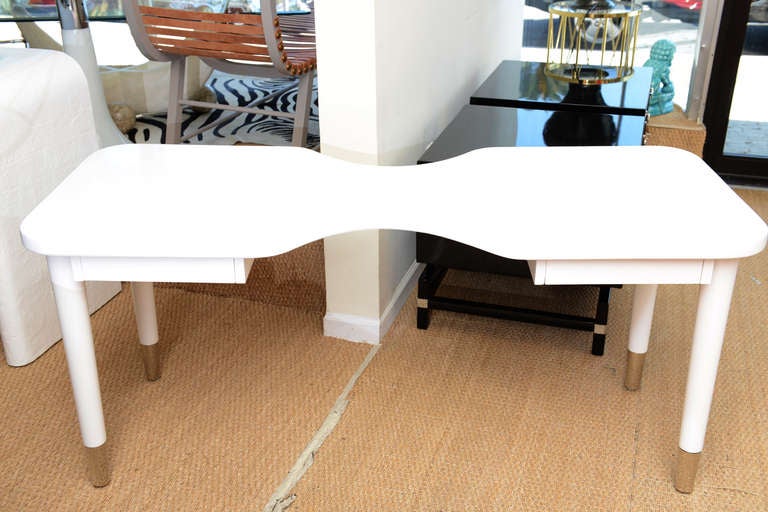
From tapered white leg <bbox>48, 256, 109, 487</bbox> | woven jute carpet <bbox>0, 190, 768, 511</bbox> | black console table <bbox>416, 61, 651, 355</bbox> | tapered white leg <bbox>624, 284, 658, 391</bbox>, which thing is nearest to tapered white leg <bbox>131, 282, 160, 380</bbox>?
woven jute carpet <bbox>0, 190, 768, 511</bbox>

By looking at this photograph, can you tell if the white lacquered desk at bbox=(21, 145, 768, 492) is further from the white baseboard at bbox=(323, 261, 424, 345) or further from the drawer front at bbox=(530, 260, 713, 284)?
the white baseboard at bbox=(323, 261, 424, 345)

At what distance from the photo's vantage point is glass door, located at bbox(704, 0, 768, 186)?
277cm

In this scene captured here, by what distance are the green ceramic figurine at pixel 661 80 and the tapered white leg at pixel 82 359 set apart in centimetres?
227

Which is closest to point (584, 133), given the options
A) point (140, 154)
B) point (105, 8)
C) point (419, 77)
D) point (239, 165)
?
point (419, 77)

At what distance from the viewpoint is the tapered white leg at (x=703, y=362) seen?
1.30m

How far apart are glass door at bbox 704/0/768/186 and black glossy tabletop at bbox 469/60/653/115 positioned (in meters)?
0.44

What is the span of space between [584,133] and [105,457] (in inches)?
53.3

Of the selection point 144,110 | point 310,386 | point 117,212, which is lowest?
point 310,386

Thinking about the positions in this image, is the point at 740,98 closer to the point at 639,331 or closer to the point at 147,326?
the point at 639,331

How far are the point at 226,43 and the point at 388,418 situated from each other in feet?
4.12

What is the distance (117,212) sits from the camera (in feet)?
4.35

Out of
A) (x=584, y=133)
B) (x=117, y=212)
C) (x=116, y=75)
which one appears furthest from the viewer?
(x=116, y=75)

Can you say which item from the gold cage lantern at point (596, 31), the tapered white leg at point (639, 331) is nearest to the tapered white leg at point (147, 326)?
the tapered white leg at point (639, 331)

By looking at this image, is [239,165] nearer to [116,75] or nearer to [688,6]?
[116,75]
